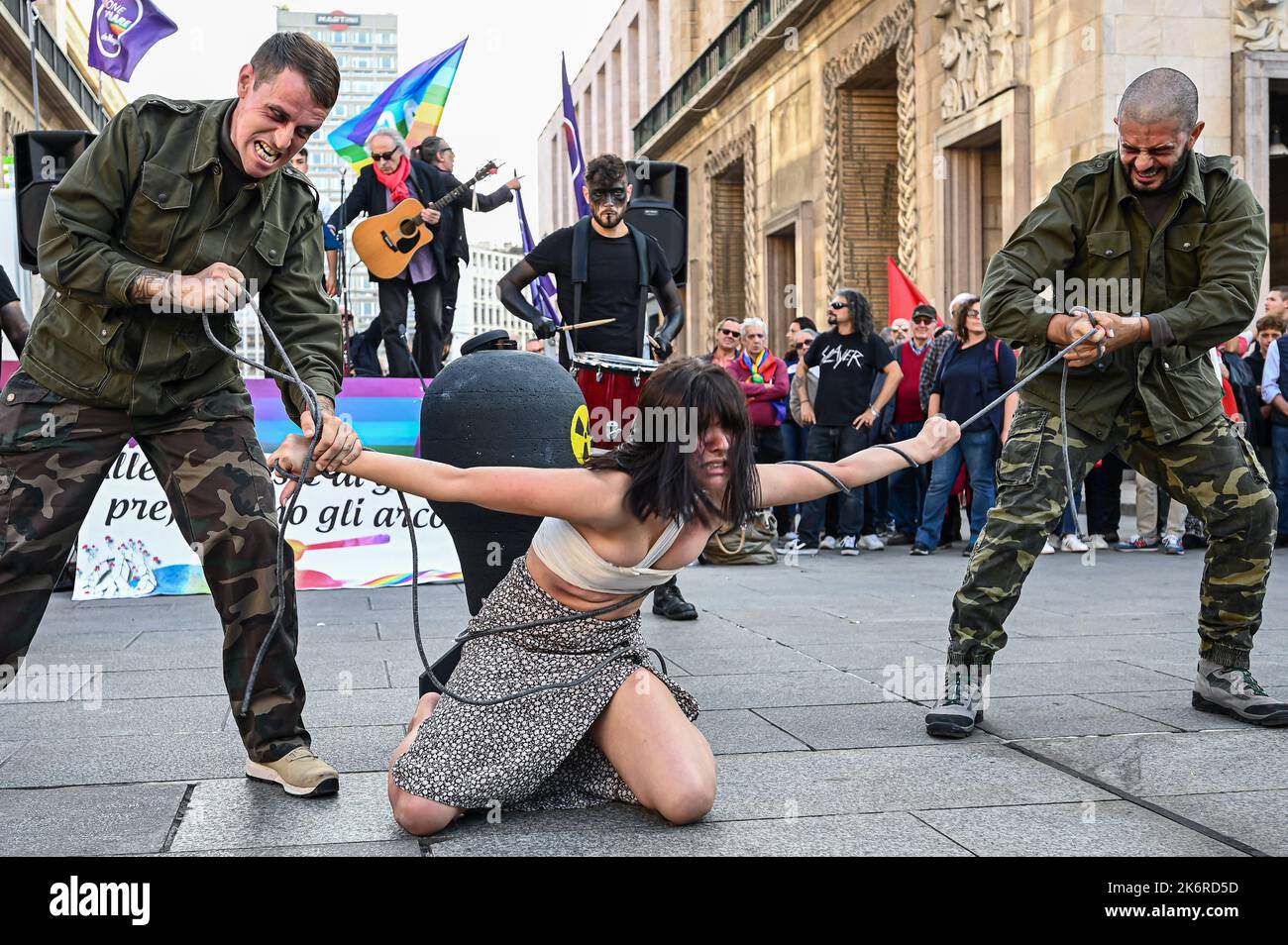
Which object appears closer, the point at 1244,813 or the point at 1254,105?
the point at 1244,813

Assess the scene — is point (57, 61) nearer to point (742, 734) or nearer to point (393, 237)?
point (393, 237)

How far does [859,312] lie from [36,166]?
6.41 m

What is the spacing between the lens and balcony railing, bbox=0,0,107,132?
37469mm

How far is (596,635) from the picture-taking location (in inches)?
151

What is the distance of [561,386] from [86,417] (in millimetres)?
1612

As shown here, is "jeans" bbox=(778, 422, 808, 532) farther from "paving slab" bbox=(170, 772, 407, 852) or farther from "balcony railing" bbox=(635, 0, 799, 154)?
"balcony railing" bbox=(635, 0, 799, 154)

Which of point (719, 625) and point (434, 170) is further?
point (434, 170)

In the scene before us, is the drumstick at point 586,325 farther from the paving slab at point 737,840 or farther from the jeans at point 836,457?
the jeans at point 836,457

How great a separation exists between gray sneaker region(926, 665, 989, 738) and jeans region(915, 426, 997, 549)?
241 inches

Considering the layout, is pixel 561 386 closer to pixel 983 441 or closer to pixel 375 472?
pixel 375 472

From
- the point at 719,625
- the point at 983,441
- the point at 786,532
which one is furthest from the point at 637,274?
the point at 786,532

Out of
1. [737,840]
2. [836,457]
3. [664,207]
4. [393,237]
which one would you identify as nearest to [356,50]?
[393,237]
